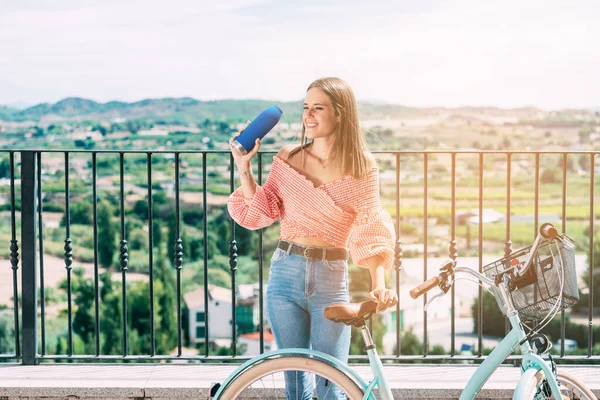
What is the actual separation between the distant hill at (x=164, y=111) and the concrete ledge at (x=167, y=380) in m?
40.9

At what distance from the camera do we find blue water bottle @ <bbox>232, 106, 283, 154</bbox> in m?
2.63

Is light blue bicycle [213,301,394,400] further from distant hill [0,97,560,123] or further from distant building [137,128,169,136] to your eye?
distant building [137,128,169,136]

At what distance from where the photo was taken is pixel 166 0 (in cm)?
9169

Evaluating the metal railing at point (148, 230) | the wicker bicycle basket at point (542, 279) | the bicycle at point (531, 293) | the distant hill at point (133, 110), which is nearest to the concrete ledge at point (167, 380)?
the metal railing at point (148, 230)

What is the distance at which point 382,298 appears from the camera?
7.88 feet

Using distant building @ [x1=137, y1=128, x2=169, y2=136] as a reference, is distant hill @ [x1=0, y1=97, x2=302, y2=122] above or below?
above

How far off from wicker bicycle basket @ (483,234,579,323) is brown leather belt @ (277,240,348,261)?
1.59 feet

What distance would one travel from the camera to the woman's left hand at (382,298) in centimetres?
239

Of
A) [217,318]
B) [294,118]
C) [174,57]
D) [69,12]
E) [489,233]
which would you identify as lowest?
[217,318]

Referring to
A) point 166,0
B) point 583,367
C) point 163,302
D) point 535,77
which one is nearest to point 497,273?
point 583,367

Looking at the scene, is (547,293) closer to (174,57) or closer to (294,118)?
(294,118)

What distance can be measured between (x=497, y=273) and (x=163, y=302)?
5416cm

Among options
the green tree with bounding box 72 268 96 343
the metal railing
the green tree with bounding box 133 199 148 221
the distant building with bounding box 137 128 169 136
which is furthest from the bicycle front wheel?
the green tree with bounding box 72 268 96 343

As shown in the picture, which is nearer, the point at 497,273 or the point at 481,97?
the point at 497,273
